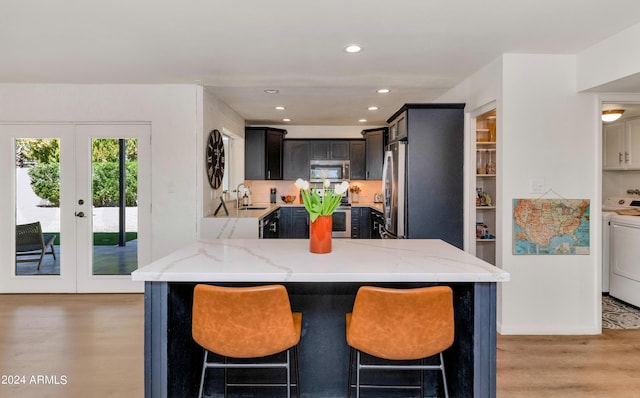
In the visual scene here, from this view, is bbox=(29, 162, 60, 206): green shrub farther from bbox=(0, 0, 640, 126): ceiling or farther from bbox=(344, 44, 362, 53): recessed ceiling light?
bbox=(344, 44, 362, 53): recessed ceiling light

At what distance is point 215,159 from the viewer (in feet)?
15.9

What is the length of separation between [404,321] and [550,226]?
7.66 feet

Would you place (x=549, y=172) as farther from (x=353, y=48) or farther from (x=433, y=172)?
(x=353, y=48)

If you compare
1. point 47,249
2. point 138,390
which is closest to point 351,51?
point 138,390

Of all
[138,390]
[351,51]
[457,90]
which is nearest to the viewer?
[138,390]

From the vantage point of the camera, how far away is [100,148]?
14.9ft

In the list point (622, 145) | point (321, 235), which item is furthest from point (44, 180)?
point (622, 145)

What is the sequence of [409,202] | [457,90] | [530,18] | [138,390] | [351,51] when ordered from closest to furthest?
[138,390] < [530,18] < [351,51] < [409,202] < [457,90]

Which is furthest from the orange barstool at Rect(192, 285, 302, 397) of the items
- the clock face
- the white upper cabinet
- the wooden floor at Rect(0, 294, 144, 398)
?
the white upper cabinet

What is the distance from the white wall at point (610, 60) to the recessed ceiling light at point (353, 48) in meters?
1.83

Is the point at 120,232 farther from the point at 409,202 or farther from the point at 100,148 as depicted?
the point at 409,202

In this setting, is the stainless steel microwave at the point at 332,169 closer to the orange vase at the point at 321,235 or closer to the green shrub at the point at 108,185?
the green shrub at the point at 108,185

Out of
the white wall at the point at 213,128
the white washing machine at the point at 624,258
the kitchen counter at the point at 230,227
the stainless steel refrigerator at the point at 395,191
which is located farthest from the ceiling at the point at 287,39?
the white washing machine at the point at 624,258

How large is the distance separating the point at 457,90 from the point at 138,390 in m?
4.01
